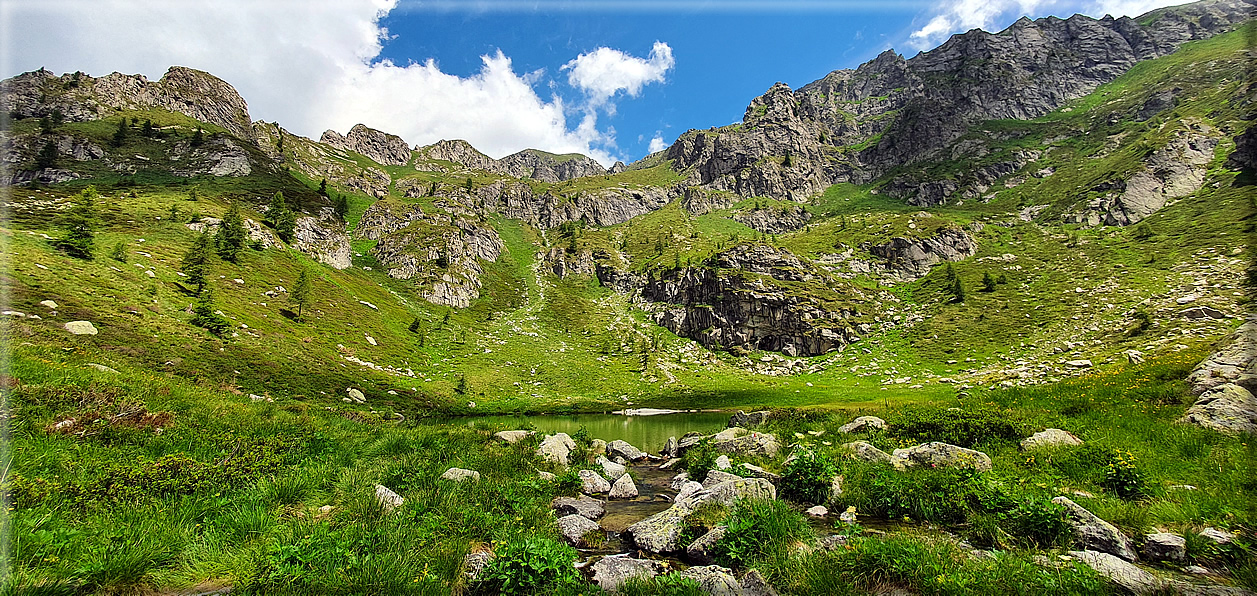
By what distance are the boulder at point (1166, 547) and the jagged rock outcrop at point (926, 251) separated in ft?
431

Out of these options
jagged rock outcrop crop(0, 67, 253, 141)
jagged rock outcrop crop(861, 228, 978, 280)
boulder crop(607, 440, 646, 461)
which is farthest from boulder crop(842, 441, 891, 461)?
jagged rock outcrop crop(0, 67, 253, 141)

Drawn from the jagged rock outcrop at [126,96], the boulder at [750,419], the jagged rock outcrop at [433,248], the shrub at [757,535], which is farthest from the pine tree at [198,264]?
the jagged rock outcrop at [126,96]

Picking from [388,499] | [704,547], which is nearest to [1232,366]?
[704,547]

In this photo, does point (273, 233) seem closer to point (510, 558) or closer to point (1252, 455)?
point (510, 558)

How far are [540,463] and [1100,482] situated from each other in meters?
16.1

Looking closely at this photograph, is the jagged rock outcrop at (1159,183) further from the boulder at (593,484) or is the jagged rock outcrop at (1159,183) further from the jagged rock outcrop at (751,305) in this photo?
the boulder at (593,484)

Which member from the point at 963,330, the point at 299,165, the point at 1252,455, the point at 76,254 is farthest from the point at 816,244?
the point at 299,165

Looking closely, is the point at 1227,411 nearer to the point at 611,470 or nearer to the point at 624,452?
the point at 611,470

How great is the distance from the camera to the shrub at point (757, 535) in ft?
23.2

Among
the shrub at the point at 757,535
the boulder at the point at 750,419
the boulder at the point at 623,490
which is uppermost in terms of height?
the shrub at the point at 757,535

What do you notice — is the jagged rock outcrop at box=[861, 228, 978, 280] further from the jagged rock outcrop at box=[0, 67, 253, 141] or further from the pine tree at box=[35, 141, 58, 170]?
the jagged rock outcrop at box=[0, 67, 253, 141]

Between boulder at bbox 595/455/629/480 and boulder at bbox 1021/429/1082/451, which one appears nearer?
boulder at bbox 1021/429/1082/451

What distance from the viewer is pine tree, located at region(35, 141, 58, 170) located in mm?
88631

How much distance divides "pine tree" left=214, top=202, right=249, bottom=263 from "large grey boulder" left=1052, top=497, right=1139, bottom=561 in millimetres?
72540
